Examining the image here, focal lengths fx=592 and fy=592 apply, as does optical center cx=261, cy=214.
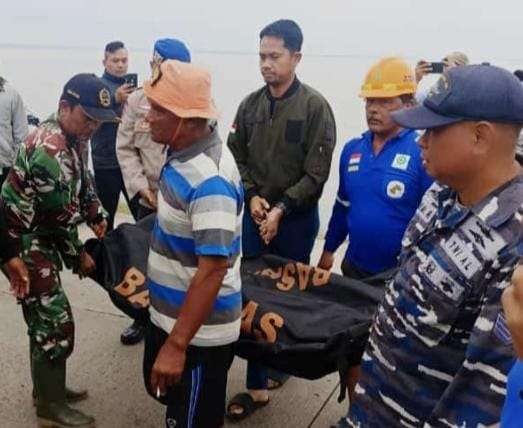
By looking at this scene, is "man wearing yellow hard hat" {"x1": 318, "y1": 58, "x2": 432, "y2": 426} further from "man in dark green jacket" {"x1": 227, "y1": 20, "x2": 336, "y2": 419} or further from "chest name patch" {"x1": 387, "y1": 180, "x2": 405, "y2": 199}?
"man in dark green jacket" {"x1": 227, "y1": 20, "x2": 336, "y2": 419}

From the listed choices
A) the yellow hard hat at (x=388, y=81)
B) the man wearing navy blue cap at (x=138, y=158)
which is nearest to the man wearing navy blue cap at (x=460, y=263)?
the yellow hard hat at (x=388, y=81)

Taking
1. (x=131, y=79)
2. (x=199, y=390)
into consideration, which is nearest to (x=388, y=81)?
(x=199, y=390)

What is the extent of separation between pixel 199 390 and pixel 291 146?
1.50 metres

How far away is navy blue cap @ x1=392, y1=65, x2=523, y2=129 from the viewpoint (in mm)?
1460

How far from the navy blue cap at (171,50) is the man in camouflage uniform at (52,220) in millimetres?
861

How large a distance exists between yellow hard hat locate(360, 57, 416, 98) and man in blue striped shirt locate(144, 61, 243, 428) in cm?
95

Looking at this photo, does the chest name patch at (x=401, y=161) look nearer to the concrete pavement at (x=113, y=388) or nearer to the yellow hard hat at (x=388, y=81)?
the yellow hard hat at (x=388, y=81)

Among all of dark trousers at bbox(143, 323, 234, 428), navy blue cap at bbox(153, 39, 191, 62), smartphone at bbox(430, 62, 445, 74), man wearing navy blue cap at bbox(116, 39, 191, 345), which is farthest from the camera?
smartphone at bbox(430, 62, 445, 74)

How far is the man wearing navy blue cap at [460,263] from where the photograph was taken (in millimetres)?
1390

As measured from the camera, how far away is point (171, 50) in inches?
137

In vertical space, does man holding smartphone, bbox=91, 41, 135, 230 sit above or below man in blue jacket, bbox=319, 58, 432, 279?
below

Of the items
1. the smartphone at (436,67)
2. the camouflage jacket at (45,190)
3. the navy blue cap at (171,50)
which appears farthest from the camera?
the smartphone at (436,67)

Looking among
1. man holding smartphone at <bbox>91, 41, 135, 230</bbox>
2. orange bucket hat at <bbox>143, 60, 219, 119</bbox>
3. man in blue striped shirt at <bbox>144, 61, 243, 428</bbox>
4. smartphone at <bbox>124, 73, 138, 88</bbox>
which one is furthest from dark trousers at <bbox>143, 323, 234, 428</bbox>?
smartphone at <bbox>124, 73, 138, 88</bbox>

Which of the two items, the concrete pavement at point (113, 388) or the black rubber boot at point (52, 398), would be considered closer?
the black rubber boot at point (52, 398)
